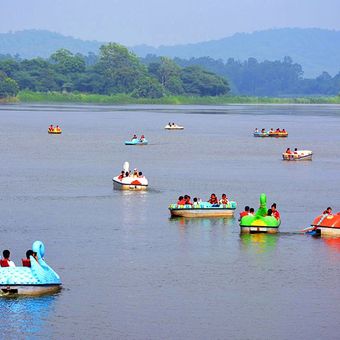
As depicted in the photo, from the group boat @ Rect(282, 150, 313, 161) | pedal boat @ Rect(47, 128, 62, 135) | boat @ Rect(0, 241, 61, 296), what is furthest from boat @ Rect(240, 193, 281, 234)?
pedal boat @ Rect(47, 128, 62, 135)

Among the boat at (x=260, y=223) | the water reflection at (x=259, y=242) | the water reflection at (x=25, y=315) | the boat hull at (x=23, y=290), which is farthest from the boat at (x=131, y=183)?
the boat hull at (x=23, y=290)

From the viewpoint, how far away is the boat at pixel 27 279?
4844 centimetres

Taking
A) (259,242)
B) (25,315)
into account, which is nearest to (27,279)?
(25,315)

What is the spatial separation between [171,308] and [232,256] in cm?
1237

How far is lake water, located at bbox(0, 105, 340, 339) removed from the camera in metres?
46.2

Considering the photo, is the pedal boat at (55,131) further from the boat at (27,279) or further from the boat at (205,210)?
the boat at (27,279)

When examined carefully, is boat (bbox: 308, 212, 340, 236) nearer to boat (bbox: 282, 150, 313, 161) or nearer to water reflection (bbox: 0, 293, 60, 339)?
water reflection (bbox: 0, 293, 60, 339)

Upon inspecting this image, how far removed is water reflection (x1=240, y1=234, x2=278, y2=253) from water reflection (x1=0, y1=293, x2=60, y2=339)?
52.9 ft

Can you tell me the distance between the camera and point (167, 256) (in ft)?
197

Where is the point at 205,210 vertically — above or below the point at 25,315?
above

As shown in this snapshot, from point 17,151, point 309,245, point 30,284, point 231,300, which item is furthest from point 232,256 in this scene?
point 17,151

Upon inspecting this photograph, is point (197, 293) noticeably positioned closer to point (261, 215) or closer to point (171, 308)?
point (171, 308)

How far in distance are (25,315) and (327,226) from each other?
84.0 ft

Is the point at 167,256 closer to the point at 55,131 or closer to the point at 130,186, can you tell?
the point at 130,186
